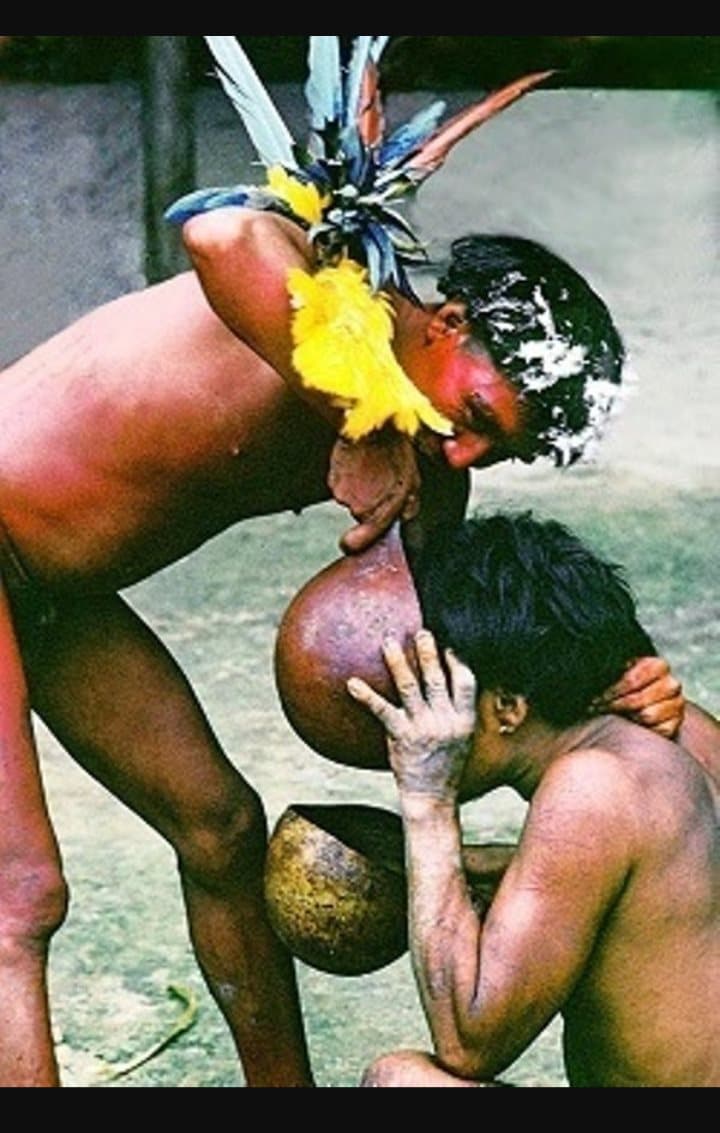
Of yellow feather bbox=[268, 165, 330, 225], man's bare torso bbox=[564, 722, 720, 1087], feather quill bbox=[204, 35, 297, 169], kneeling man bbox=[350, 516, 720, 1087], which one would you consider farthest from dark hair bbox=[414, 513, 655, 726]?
feather quill bbox=[204, 35, 297, 169]

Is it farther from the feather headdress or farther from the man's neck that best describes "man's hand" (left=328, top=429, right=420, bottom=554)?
the man's neck

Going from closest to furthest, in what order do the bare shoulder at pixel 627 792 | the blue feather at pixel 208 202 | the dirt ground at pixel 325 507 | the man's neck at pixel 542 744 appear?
the bare shoulder at pixel 627 792 < the man's neck at pixel 542 744 < the blue feather at pixel 208 202 < the dirt ground at pixel 325 507

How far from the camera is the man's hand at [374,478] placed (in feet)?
12.6

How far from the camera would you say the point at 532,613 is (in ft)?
12.7

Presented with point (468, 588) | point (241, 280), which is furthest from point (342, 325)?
point (468, 588)

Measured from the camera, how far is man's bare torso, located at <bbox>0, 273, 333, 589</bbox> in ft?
13.4

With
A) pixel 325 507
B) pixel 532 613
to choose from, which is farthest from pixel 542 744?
pixel 325 507

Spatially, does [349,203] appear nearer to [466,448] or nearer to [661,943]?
[466,448]

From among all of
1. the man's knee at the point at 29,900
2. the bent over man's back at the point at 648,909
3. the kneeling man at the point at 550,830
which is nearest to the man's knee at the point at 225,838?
the man's knee at the point at 29,900

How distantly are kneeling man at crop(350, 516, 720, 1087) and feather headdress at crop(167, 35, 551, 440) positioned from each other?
0.96ft

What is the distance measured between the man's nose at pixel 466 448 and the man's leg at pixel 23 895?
0.73 metres

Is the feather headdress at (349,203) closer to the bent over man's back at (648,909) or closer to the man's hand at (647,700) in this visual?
the man's hand at (647,700)
